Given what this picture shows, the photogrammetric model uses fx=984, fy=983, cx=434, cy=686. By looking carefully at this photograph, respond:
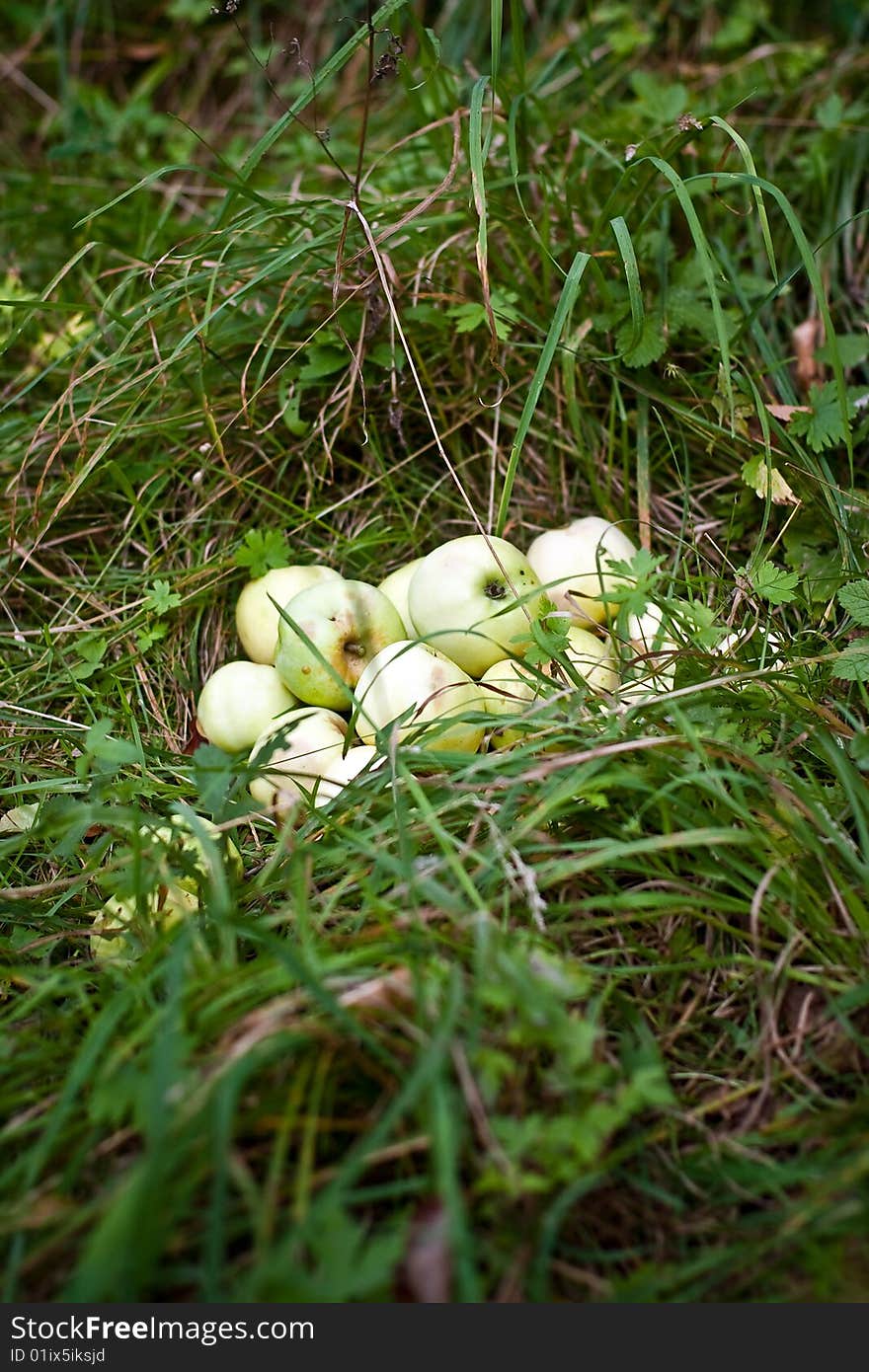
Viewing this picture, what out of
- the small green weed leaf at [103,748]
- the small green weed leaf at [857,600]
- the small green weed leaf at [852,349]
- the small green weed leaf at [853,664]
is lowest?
the small green weed leaf at [853,664]

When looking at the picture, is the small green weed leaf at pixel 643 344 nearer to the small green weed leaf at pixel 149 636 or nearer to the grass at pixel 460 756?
the grass at pixel 460 756

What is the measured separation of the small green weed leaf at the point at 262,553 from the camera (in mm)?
2492

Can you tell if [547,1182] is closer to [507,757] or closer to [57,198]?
[507,757]

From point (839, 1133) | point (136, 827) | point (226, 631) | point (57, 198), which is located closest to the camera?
point (839, 1133)

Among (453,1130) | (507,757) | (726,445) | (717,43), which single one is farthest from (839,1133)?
(717,43)

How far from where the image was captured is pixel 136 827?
1578 mm

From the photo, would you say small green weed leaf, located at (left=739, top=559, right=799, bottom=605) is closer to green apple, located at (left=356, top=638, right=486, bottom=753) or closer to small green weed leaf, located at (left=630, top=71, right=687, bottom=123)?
green apple, located at (left=356, top=638, right=486, bottom=753)

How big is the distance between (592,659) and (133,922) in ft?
3.55

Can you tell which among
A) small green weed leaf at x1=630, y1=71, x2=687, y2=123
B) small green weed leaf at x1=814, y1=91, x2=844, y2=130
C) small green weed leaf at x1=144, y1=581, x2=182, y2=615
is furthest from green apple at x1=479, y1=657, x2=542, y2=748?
small green weed leaf at x1=814, y1=91, x2=844, y2=130

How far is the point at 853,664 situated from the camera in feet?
6.30

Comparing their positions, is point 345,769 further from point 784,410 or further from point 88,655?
point 784,410

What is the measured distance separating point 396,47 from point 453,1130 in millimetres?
2157

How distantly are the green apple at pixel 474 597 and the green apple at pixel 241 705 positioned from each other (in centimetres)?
38

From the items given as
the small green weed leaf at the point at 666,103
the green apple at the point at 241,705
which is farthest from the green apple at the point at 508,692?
the small green weed leaf at the point at 666,103
